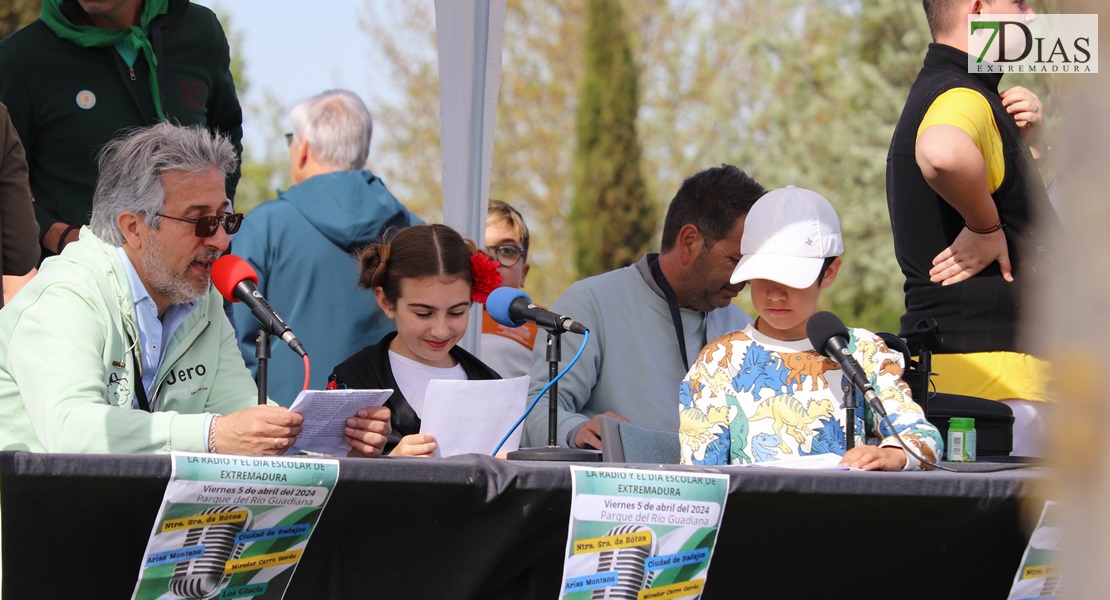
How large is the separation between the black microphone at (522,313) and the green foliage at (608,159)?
56.2ft

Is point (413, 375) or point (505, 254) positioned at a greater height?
point (505, 254)

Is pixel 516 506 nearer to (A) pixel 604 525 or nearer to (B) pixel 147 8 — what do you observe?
(A) pixel 604 525

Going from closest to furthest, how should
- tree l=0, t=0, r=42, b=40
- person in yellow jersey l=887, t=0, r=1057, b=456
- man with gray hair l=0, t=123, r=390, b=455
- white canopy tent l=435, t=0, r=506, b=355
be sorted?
man with gray hair l=0, t=123, r=390, b=455
person in yellow jersey l=887, t=0, r=1057, b=456
white canopy tent l=435, t=0, r=506, b=355
tree l=0, t=0, r=42, b=40

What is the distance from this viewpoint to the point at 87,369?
9.11 feet

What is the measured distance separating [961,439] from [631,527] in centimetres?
121

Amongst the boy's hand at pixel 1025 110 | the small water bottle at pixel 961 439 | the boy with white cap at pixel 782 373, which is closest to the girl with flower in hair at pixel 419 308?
the boy with white cap at pixel 782 373

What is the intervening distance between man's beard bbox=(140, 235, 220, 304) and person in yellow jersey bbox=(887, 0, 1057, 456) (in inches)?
75.5

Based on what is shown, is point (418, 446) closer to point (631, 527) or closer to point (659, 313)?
point (631, 527)

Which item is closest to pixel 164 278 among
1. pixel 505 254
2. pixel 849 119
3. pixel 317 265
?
pixel 317 265

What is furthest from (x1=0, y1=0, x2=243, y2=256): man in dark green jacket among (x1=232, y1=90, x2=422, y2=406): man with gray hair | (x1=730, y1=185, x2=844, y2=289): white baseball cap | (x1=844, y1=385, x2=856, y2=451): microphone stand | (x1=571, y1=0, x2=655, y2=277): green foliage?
(x1=571, y1=0, x2=655, y2=277): green foliage

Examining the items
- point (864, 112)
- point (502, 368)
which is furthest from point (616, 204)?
point (502, 368)

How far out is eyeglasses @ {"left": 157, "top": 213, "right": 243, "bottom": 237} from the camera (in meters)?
3.18

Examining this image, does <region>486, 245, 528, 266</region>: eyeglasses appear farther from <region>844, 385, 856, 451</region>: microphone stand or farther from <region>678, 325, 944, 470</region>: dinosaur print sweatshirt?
<region>844, 385, 856, 451</region>: microphone stand

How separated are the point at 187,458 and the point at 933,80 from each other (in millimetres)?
2419
